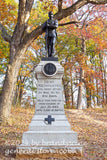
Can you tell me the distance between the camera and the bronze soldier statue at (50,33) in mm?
6000

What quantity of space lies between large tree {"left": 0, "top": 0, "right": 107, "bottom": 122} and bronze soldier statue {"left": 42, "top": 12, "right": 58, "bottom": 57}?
276cm

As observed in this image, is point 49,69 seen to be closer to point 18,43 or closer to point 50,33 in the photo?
point 50,33

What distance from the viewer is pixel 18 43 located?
9117 mm

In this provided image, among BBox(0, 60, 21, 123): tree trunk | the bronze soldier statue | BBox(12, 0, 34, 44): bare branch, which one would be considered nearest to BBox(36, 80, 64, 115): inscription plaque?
the bronze soldier statue

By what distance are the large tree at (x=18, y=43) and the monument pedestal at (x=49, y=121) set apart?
362 cm

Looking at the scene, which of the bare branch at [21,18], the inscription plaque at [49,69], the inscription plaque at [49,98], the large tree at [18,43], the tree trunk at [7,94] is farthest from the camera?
the bare branch at [21,18]

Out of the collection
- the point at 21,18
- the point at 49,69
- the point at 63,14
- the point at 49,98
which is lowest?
the point at 49,98

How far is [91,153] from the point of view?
194 inches

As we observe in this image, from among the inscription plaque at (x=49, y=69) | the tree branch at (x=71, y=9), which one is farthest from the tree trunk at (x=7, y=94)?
the tree branch at (x=71, y=9)

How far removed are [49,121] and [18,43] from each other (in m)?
5.86

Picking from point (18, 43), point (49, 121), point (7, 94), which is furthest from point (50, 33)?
point (7, 94)

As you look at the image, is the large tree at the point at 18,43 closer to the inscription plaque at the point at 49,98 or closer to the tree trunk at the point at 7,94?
the tree trunk at the point at 7,94

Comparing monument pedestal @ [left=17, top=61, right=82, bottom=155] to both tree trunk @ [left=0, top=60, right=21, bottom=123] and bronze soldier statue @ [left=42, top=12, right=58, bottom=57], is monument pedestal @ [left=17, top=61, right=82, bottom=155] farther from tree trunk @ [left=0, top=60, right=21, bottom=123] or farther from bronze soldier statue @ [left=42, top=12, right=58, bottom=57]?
tree trunk @ [left=0, top=60, right=21, bottom=123]

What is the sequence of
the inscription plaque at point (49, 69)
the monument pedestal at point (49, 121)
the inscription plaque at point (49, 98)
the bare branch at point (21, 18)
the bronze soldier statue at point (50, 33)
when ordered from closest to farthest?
the monument pedestal at point (49, 121), the inscription plaque at point (49, 98), the inscription plaque at point (49, 69), the bronze soldier statue at point (50, 33), the bare branch at point (21, 18)
